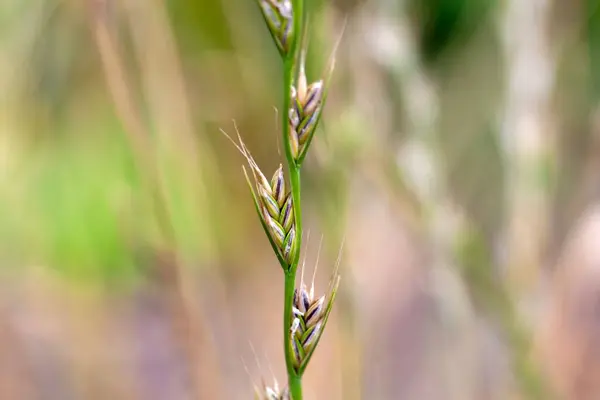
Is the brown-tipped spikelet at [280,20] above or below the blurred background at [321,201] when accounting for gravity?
above

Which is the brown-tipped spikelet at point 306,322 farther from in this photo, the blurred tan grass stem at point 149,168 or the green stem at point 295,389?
the blurred tan grass stem at point 149,168

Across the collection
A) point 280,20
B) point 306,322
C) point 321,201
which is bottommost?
point 321,201

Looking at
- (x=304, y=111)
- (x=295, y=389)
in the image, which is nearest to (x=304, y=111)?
(x=304, y=111)

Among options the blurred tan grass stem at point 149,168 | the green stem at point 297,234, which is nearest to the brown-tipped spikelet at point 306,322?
the green stem at point 297,234

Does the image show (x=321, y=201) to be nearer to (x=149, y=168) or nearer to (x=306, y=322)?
(x=149, y=168)

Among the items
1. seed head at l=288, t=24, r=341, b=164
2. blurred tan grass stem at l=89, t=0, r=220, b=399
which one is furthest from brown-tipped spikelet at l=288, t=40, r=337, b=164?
blurred tan grass stem at l=89, t=0, r=220, b=399

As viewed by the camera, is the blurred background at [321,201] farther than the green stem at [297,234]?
Yes
